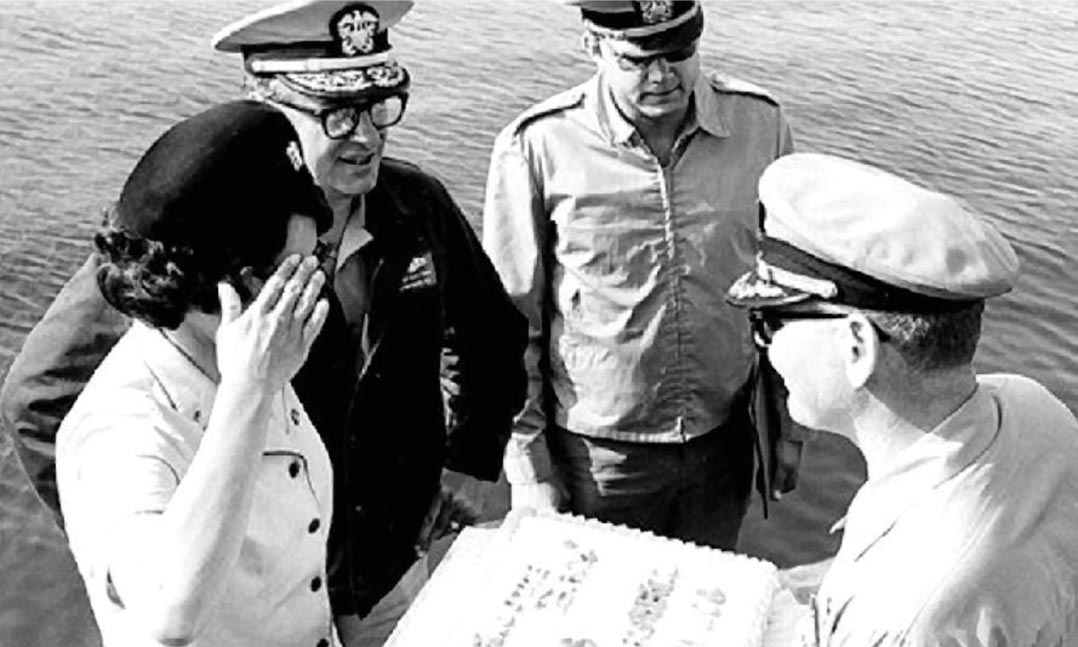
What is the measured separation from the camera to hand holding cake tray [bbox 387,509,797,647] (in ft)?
10.5

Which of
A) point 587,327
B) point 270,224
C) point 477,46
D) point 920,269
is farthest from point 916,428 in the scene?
point 477,46

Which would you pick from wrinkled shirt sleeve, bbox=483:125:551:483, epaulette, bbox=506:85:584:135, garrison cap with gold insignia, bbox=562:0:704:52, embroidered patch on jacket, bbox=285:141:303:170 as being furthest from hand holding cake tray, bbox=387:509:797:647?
garrison cap with gold insignia, bbox=562:0:704:52

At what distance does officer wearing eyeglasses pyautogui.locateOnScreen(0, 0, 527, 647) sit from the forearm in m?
0.77

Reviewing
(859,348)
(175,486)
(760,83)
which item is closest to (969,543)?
(859,348)

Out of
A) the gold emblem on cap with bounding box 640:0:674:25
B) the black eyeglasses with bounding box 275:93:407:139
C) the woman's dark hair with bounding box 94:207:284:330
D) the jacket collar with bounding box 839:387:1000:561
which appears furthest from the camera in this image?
the gold emblem on cap with bounding box 640:0:674:25

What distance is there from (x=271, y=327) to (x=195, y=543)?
427 millimetres

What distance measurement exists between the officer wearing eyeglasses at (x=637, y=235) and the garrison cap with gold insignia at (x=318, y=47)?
2.37 ft

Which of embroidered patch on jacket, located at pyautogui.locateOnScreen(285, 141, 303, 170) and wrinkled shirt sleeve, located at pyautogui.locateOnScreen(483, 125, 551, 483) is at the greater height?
embroidered patch on jacket, located at pyautogui.locateOnScreen(285, 141, 303, 170)

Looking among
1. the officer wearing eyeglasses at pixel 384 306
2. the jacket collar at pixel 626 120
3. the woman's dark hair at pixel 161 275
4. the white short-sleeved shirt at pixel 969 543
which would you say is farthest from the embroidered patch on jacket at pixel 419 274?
the white short-sleeved shirt at pixel 969 543

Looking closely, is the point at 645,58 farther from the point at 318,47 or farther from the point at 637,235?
the point at 318,47

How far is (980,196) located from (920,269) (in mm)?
8755

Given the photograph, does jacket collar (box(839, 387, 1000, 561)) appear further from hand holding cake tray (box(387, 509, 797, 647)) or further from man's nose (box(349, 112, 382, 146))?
man's nose (box(349, 112, 382, 146))

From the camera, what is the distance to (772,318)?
8.60ft

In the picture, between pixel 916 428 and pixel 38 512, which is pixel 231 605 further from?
pixel 38 512
